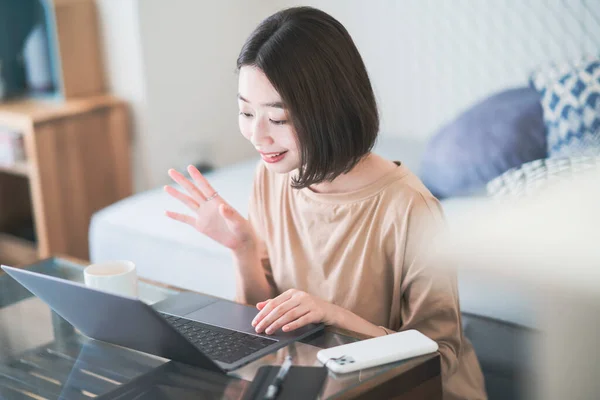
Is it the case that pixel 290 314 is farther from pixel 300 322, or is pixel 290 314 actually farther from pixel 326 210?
pixel 326 210

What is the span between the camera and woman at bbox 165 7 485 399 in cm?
119

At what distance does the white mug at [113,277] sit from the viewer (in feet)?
4.19

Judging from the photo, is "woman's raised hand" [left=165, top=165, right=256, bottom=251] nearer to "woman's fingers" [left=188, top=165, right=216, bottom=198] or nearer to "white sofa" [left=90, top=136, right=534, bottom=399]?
"woman's fingers" [left=188, top=165, right=216, bottom=198]

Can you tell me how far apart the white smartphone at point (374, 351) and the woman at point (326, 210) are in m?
0.11

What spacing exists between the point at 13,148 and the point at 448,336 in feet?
5.82

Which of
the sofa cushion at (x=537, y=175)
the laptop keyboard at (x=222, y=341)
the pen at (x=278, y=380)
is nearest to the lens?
the pen at (x=278, y=380)

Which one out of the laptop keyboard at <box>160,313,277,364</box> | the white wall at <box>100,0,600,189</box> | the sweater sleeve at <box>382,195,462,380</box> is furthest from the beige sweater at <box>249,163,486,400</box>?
the white wall at <box>100,0,600,189</box>

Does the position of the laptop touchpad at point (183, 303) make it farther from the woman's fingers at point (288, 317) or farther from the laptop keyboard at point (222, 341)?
the woman's fingers at point (288, 317)

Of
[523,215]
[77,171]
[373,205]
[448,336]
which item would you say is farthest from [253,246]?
[77,171]

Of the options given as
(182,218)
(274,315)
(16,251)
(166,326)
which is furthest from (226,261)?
(16,251)

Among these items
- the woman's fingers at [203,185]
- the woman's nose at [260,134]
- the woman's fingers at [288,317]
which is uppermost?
the woman's nose at [260,134]

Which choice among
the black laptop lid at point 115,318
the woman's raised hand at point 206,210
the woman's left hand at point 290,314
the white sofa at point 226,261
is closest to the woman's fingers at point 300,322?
the woman's left hand at point 290,314

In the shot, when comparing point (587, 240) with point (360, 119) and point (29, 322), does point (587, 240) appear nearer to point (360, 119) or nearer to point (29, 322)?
point (360, 119)

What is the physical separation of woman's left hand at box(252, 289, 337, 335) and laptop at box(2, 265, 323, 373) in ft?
0.04
